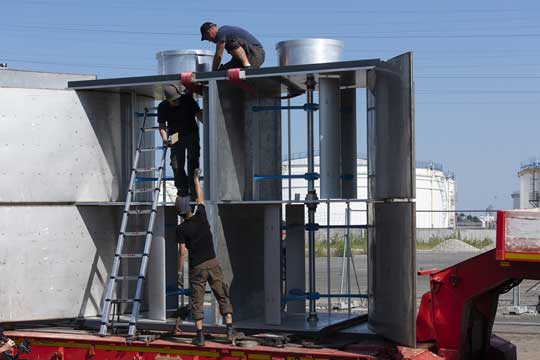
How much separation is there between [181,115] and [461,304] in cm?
408

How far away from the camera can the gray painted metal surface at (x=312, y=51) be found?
32.7ft

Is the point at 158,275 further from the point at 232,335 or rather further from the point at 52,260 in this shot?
the point at 232,335

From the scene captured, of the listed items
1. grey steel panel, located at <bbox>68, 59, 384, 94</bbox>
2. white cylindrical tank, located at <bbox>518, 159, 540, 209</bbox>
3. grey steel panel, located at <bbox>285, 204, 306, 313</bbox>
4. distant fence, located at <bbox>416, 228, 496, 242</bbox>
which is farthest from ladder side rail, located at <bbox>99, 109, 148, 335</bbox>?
white cylindrical tank, located at <bbox>518, 159, 540, 209</bbox>

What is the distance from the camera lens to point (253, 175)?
10891 mm

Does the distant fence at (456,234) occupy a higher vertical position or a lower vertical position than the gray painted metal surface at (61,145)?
lower

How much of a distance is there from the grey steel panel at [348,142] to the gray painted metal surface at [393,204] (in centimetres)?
111

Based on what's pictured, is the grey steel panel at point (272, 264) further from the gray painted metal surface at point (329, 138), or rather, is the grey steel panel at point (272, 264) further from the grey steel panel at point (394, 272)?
the grey steel panel at point (394, 272)

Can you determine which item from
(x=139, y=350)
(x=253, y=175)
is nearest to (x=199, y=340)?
(x=139, y=350)

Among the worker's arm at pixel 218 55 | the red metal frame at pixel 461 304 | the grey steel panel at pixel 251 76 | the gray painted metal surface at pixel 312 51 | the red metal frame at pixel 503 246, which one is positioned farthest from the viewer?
the worker's arm at pixel 218 55

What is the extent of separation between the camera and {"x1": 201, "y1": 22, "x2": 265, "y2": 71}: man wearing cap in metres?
10.2

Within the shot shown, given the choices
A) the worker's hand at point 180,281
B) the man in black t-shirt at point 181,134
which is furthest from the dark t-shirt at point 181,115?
the worker's hand at point 180,281

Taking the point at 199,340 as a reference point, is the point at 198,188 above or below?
above

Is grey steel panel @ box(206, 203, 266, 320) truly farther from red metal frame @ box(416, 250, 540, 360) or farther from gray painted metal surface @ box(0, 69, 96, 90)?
gray painted metal surface @ box(0, 69, 96, 90)

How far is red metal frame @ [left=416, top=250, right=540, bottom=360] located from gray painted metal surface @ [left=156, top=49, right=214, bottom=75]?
13.1ft
